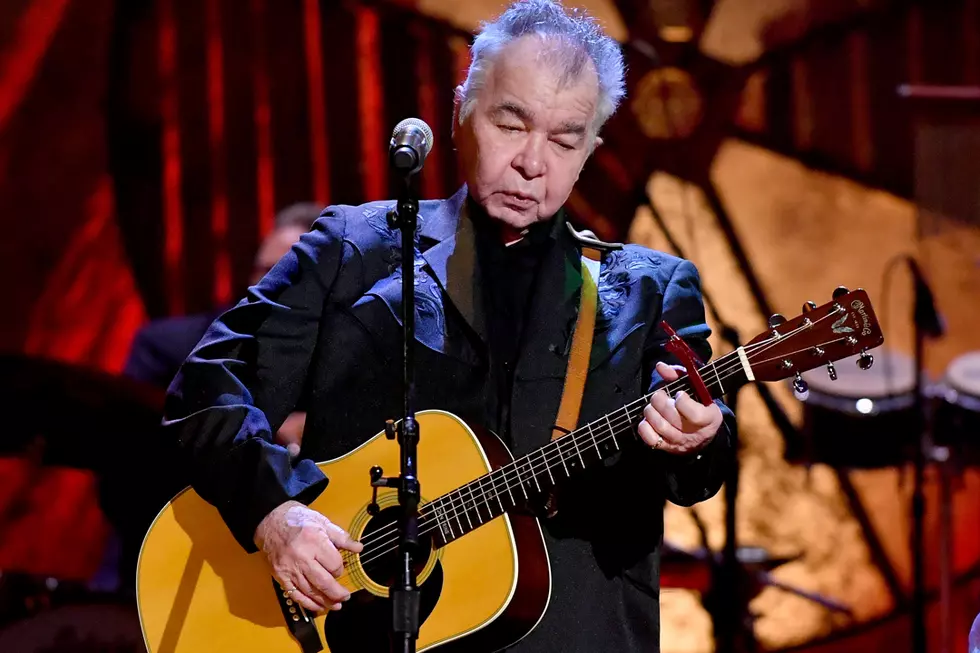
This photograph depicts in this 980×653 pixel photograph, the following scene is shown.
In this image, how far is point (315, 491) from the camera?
239 centimetres

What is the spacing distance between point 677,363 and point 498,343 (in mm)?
398

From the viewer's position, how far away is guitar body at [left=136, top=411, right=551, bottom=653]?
7.61 ft

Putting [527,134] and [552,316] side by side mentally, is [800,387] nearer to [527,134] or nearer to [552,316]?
[552,316]

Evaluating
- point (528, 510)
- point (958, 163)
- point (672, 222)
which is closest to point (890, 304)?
point (958, 163)

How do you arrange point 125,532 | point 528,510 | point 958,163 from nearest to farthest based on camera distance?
point 528,510 → point 125,532 → point 958,163

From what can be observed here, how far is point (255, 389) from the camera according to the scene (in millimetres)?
2504

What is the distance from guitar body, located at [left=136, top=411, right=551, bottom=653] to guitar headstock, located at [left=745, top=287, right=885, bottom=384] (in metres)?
0.58

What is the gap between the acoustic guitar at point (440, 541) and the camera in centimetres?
227

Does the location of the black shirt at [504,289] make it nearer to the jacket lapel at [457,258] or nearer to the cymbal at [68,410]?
the jacket lapel at [457,258]

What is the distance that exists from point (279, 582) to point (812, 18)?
13.6 ft

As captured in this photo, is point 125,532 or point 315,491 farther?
point 125,532

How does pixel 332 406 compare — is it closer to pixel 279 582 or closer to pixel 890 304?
pixel 279 582

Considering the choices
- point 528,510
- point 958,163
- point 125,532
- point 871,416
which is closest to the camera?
point 528,510

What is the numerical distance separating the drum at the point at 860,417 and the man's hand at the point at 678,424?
255 cm
